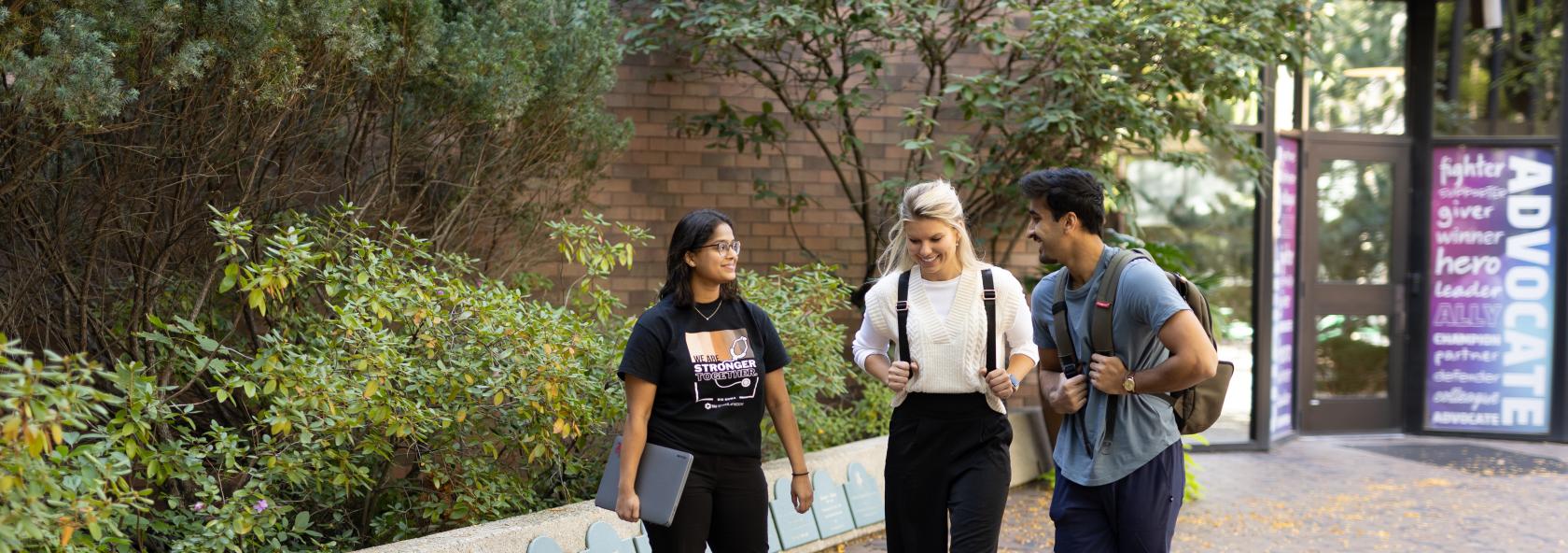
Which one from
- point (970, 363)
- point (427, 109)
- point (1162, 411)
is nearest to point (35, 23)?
point (427, 109)

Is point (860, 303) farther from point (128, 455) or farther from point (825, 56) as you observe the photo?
point (128, 455)

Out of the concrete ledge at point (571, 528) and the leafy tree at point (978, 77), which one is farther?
the leafy tree at point (978, 77)

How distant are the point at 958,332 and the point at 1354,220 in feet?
29.1

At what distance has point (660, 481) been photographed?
12.0 ft

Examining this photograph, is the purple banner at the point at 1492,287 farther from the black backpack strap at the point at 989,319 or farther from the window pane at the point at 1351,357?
the black backpack strap at the point at 989,319

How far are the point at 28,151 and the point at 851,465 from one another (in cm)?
387

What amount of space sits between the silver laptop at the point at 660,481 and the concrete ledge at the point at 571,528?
1.96 ft

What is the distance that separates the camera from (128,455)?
146 inches

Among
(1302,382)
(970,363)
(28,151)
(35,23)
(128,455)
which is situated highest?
(35,23)

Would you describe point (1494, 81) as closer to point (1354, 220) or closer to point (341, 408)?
point (1354, 220)

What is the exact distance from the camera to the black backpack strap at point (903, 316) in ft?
13.0

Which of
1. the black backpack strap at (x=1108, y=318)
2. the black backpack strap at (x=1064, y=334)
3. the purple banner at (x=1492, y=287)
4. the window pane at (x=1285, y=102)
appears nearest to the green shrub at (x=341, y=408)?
the black backpack strap at (x=1064, y=334)

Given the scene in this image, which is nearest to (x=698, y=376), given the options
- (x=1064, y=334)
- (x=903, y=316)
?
(x=903, y=316)

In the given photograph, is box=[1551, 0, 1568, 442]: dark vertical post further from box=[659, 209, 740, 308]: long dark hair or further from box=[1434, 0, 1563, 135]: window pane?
box=[659, 209, 740, 308]: long dark hair
